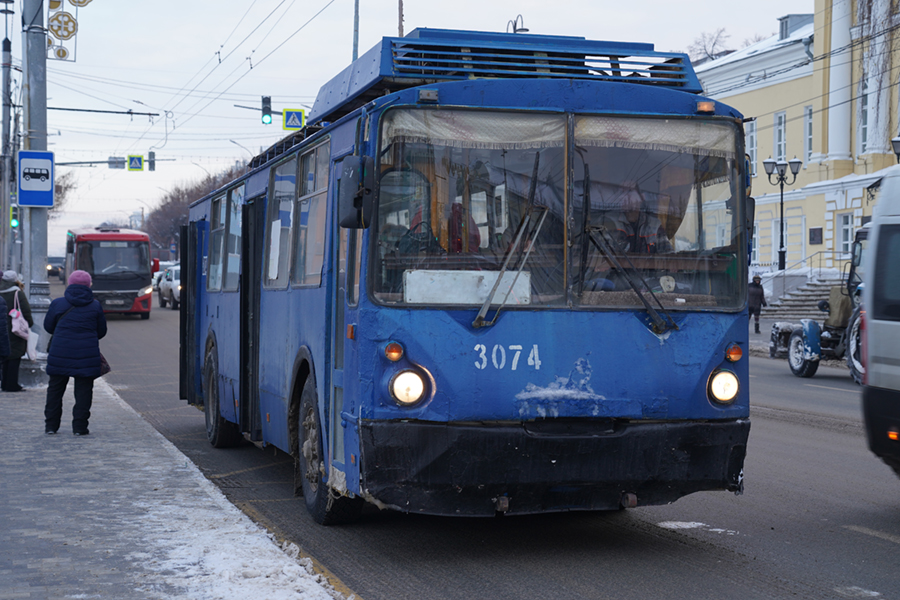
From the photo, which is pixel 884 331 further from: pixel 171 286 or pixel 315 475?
pixel 171 286

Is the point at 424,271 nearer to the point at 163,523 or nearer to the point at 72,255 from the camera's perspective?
the point at 163,523

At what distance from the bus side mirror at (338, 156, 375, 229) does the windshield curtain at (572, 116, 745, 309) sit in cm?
116

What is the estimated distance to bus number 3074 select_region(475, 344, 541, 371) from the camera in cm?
602

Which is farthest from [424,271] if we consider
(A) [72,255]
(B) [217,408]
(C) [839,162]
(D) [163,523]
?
(C) [839,162]

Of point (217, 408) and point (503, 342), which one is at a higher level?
point (503, 342)

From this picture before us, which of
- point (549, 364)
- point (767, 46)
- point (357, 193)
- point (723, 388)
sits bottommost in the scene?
point (723, 388)

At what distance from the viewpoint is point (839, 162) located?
41.8 metres

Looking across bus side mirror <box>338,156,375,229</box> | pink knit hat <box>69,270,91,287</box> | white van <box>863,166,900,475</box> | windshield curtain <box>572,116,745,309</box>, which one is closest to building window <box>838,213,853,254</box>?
pink knit hat <box>69,270,91,287</box>

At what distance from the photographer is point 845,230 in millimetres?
41500

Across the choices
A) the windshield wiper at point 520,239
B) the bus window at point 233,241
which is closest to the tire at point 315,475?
the windshield wiper at point 520,239

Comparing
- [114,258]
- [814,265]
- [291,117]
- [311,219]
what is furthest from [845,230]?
[311,219]

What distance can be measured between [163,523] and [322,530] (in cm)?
100

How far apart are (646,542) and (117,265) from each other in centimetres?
3411

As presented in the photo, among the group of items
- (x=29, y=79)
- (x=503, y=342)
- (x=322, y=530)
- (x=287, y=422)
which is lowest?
(x=322, y=530)
